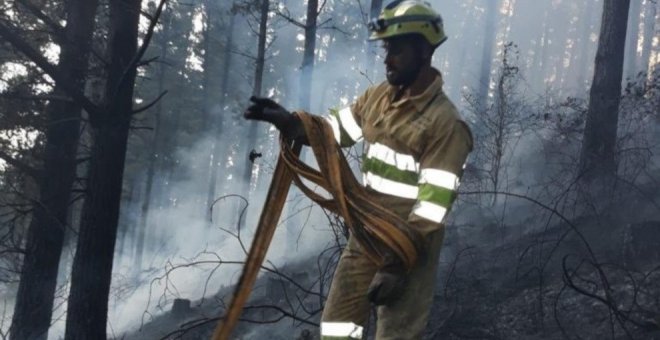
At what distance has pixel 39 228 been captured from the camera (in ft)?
28.5

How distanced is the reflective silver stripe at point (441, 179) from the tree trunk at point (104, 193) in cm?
433

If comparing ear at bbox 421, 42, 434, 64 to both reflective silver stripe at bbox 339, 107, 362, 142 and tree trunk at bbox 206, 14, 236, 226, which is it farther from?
tree trunk at bbox 206, 14, 236, 226

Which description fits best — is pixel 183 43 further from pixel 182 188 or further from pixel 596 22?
pixel 596 22

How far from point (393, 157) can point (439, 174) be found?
1.20 ft

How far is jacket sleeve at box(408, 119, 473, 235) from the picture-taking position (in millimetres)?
3037

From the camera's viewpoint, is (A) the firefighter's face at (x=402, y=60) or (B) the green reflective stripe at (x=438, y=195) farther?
(A) the firefighter's face at (x=402, y=60)

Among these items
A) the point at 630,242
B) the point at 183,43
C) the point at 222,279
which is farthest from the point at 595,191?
the point at 183,43

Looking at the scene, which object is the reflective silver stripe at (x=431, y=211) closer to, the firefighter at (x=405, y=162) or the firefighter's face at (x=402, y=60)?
the firefighter at (x=405, y=162)

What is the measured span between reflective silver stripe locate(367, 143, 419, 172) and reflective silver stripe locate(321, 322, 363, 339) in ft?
2.96

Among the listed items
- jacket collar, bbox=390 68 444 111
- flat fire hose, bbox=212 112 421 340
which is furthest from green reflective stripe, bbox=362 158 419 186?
jacket collar, bbox=390 68 444 111

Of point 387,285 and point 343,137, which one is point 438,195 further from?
point 343,137

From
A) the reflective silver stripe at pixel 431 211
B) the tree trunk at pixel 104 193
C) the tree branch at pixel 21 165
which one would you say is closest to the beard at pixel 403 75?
the reflective silver stripe at pixel 431 211

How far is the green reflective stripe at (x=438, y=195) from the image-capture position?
3037mm

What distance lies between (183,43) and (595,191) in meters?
27.6
